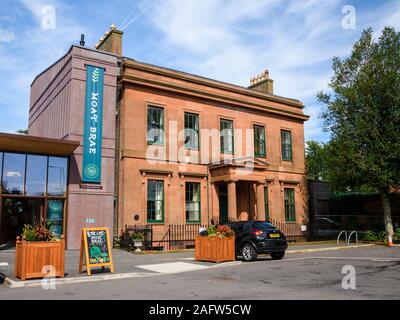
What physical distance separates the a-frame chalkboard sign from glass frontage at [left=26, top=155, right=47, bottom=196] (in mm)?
8295

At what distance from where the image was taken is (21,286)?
987cm

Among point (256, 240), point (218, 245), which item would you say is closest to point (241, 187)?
point (256, 240)

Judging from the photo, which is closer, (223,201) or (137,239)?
(137,239)

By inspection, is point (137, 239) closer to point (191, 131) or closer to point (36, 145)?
point (36, 145)

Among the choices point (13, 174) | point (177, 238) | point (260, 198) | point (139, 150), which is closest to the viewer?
point (13, 174)

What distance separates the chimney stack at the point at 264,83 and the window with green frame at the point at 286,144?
4011 mm

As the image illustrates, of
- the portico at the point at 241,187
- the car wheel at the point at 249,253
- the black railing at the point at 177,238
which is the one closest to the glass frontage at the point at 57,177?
the black railing at the point at 177,238

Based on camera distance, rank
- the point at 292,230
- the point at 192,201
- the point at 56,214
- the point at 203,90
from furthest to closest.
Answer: the point at 292,230 → the point at 203,90 → the point at 192,201 → the point at 56,214

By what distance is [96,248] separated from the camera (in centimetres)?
1178

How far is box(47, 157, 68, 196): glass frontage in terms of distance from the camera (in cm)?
1930

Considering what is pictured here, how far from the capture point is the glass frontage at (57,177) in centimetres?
1930

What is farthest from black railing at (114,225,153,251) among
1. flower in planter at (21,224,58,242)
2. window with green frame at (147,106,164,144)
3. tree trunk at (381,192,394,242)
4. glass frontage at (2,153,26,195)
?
tree trunk at (381,192,394,242)

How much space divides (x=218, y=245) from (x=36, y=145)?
949cm
